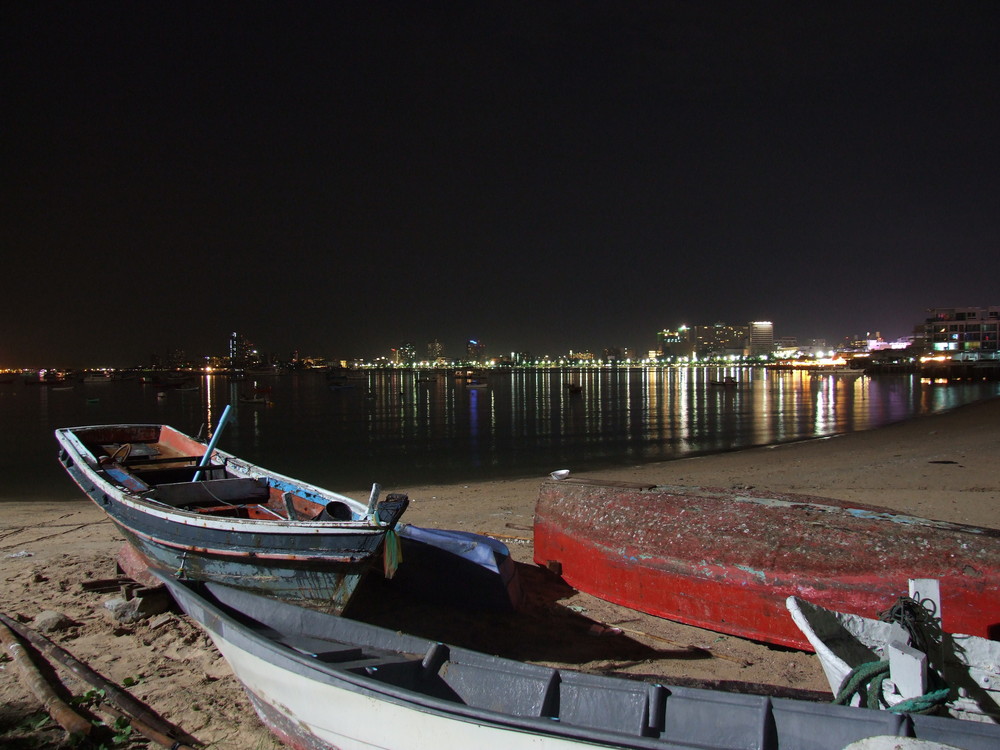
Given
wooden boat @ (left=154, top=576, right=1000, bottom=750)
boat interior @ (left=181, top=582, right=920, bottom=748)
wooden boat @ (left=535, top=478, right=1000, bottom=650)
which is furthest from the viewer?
wooden boat @ (left=535, top=478, right=1000, bottom=650)

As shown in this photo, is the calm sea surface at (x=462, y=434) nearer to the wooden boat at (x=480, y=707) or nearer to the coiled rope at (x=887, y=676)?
the wooden boat at (x=480, y=707)

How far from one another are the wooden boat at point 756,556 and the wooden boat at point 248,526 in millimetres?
2569

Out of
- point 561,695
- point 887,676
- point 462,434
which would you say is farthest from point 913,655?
point 462,434

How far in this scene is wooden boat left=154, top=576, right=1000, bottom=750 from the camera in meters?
3.12

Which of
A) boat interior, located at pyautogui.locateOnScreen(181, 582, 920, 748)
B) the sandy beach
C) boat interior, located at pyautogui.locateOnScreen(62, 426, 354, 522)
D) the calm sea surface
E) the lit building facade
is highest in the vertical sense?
the lit building facade

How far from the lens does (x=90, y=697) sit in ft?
17.1

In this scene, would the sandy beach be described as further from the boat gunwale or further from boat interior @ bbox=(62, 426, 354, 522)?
boat interior @ bbox=(62, 426, 354, 522)

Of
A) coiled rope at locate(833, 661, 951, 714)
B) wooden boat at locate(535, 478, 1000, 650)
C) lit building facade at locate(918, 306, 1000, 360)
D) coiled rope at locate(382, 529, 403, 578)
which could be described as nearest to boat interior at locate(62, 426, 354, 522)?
coiled rope at locate(382, 529, 403, 578)

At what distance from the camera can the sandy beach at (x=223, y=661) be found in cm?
517

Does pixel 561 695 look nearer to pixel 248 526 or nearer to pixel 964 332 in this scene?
pixel 248 526

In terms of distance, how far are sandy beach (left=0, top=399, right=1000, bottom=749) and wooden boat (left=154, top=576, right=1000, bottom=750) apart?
2.44 feet

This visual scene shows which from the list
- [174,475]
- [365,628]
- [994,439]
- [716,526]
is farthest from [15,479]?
[994,439]

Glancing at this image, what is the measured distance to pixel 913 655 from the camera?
3553mm

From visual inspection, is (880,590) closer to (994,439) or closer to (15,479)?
(994,439)
